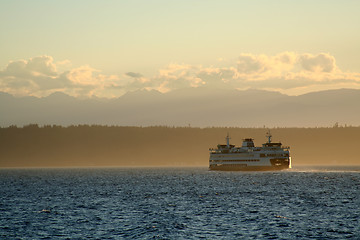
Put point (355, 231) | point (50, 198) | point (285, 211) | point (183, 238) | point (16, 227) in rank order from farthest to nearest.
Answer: point (50, 198), point (285, 211), point (16, 227), point (355, 231), point (183, 238)

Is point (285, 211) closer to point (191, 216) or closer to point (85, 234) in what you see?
point (191, 216)

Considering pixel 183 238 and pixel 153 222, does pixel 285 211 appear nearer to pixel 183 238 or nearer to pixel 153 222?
pixel 153 222

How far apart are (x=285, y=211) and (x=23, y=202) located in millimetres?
44903

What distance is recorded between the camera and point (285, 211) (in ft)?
241

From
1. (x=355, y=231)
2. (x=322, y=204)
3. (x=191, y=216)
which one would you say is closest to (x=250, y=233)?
(x=355, y=231)

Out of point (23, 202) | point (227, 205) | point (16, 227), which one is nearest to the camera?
point (16, 227)

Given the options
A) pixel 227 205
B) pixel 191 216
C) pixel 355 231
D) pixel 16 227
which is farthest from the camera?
pixel 227 205

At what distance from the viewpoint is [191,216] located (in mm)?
68000

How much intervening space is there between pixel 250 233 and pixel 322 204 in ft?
110

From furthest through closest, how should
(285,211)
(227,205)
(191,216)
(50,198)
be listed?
1. (50,198)
2. (227,205)
3. (285,211)
4. (191,216)

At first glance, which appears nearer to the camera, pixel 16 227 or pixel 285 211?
pixel 16 227

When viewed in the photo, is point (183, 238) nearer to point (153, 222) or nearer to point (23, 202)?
point (153, 222)

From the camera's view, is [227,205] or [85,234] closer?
[85,234]

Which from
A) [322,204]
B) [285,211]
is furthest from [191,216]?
[322,204]
